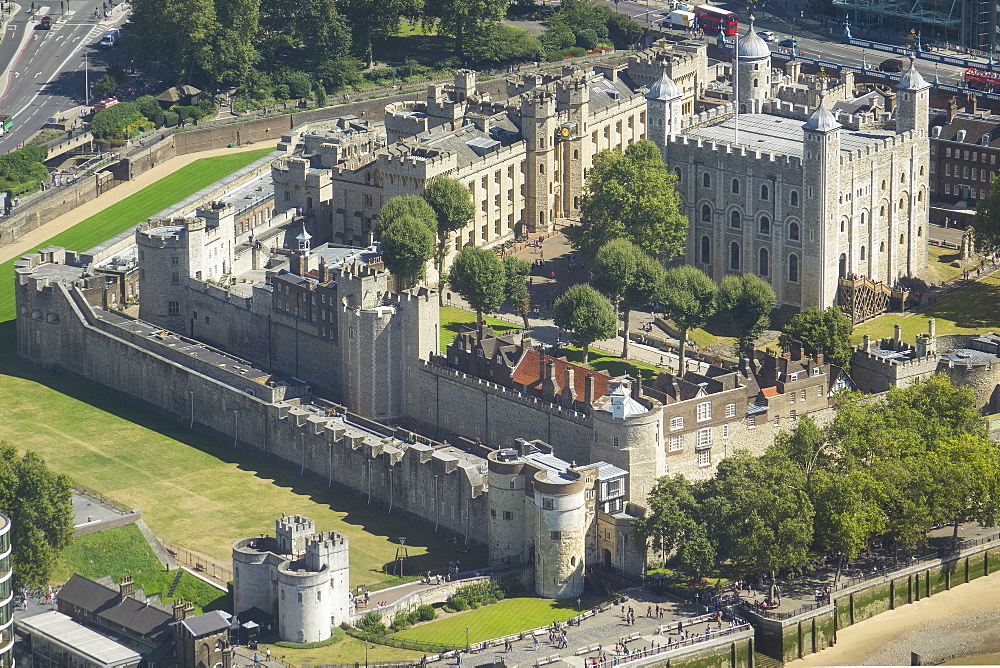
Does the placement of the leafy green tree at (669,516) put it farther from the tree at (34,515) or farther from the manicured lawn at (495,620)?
the tree at (34,515)

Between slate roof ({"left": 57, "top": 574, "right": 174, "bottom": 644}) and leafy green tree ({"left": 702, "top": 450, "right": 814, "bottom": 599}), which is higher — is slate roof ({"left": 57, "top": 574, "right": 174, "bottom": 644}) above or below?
below

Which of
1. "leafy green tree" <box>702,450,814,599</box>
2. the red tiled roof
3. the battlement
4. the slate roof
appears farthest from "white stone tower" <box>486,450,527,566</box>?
the slate roof

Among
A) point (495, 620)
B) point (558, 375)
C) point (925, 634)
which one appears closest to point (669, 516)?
point (495, 620)

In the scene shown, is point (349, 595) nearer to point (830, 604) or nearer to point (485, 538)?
point (485, 538)

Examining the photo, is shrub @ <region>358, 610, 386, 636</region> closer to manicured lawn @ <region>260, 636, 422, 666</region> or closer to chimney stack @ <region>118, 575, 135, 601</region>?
manicured lawn @ <region>260, 636, 422, 666</region>

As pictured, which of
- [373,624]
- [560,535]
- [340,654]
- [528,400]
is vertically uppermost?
[528,400]

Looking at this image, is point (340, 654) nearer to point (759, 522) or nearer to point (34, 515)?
point (34, 515)
